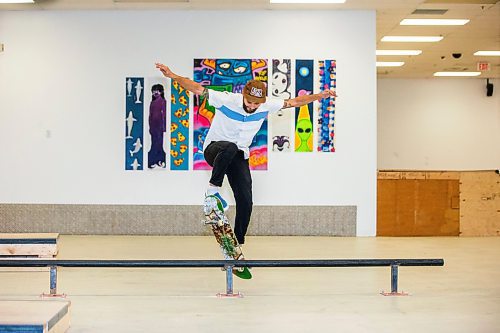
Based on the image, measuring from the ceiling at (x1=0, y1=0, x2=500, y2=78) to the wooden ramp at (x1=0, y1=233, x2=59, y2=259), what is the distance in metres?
4.35

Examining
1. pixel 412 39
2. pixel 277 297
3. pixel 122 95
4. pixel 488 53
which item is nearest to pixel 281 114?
pixel 122 95

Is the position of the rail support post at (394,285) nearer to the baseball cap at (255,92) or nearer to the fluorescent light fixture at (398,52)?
the baseball cap at (255,92)

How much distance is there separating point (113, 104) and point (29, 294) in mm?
5409

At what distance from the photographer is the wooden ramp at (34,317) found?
2.92m

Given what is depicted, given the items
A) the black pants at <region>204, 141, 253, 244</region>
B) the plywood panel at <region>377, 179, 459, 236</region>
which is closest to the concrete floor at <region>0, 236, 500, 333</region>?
the black pants at <region>204, 141, 253, 244</region>

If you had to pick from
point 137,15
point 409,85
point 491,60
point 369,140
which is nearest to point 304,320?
point 369,140

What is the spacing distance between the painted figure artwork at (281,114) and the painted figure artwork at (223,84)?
0.12 meters

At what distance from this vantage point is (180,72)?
9750 mm

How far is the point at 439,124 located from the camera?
18.2 meters

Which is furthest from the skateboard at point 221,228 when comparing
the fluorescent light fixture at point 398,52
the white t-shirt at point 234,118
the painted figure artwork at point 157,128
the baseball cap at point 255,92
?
the fluorescent light fixture at point 398,52

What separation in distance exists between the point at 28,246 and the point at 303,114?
15.5ft

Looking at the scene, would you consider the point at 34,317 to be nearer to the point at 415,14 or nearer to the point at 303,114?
the point at 303,114

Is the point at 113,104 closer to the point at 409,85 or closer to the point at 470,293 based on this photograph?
the point at 470,293

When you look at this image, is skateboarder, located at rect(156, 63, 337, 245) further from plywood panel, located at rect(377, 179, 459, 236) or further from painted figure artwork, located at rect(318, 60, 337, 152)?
plywood panel, located at rect(377, 179, 459, 236)
